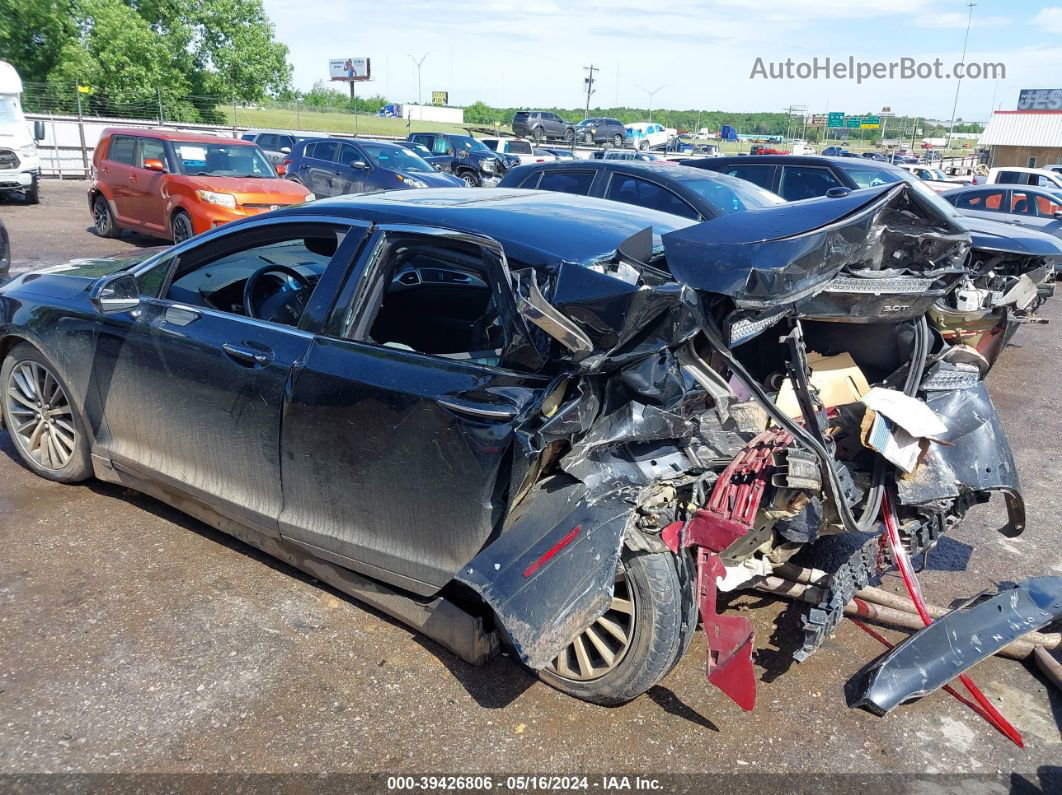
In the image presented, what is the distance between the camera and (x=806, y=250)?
2.61 metres

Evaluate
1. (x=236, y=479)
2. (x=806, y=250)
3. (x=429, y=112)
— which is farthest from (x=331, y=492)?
(x=429, y=112)

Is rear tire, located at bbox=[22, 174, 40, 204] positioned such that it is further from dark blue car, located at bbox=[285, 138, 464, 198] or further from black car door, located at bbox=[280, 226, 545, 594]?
black car door, located at bbox=[280, 226, 545, 594]

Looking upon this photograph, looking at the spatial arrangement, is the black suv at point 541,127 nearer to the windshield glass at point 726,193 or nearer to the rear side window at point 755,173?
the rear side window at point 755,173

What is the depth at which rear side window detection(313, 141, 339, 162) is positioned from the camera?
16.2m

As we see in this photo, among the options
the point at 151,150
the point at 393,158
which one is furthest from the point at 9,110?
the point at 393,158

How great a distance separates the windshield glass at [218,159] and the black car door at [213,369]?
9090mm

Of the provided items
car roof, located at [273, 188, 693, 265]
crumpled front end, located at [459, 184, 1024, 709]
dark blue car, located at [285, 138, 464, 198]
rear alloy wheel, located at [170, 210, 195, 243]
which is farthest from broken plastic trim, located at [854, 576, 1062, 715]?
dark blue car, located at [285, 138, 464, 198]

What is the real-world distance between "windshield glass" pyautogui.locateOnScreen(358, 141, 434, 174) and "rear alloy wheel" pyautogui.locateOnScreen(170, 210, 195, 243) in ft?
15.0

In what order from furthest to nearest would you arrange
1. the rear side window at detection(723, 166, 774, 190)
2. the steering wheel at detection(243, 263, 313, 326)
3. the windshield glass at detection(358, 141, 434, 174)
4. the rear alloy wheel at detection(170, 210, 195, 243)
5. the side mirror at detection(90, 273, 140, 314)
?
the windshield glass at detection(358, 141, 434, 174) → the rear alloy wheel at detection(170, 210, 195, 243) → the rear side window at detection(723, 166, 774, 190) → the side mirror at detection(90, 273, 140, 314) → the steering wheel at detection(243, 263, 313, 326)

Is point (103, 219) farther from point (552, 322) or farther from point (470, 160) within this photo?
point (552, 322)

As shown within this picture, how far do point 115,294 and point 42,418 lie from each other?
3.66 feet

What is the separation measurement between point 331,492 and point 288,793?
43.7 inches

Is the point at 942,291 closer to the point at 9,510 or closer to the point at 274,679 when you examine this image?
the point at 274,679

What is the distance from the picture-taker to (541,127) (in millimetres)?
46938
